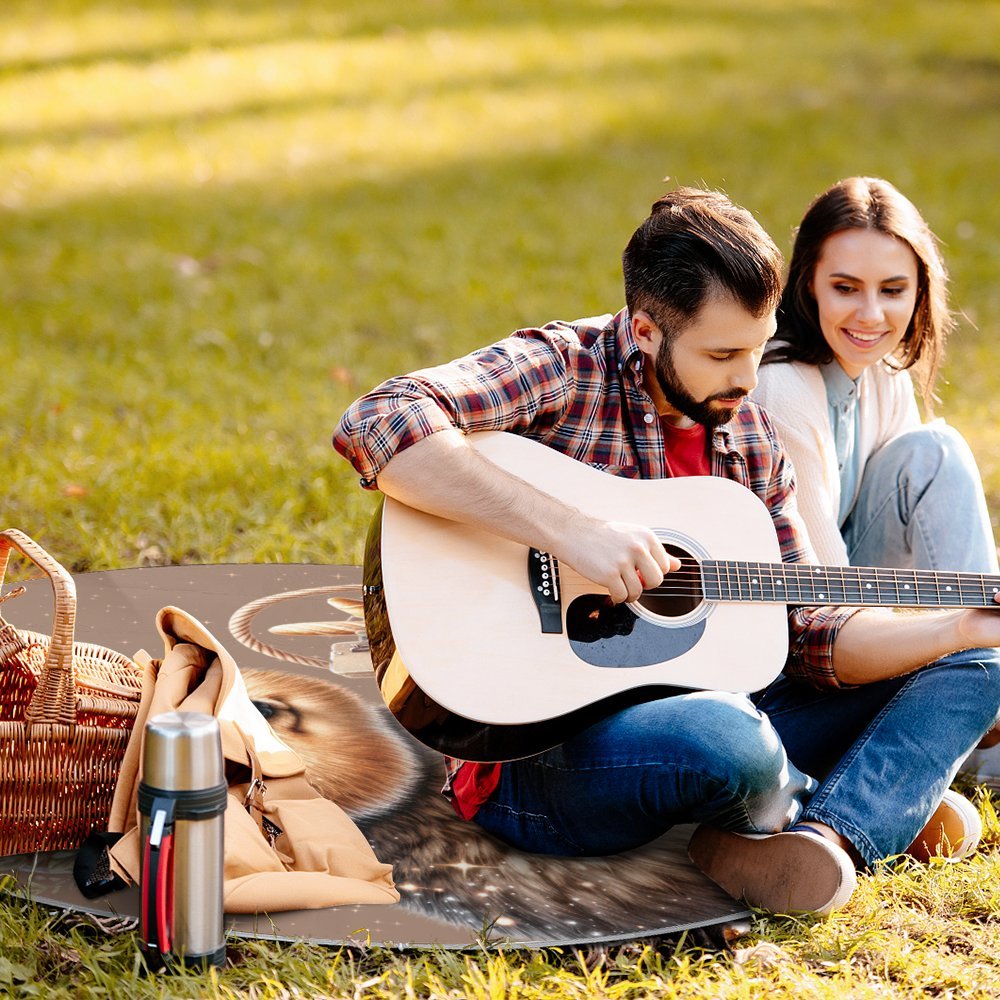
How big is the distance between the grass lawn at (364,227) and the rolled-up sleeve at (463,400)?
937 millimetres

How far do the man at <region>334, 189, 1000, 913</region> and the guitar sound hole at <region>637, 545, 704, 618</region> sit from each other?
8 centimetres

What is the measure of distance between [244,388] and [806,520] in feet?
10.6

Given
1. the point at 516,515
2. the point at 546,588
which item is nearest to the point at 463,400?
the point at 516,515

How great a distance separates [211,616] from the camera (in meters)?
3.74

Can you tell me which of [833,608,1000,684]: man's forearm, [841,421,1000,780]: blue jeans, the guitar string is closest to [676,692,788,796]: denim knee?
the guitar string

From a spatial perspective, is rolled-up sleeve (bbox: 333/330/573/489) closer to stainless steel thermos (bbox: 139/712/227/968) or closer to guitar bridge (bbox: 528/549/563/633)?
guitar bridge (bbox: 528/549/563/633)

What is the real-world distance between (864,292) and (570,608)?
1233 millimetres

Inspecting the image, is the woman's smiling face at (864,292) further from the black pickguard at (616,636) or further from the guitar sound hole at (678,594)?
the black pickguard at (616,636)

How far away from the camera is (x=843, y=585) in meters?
2.84

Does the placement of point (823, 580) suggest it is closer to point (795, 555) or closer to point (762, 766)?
point (795, 555)

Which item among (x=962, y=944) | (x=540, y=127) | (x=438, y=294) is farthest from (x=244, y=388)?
(x=540, y=127)

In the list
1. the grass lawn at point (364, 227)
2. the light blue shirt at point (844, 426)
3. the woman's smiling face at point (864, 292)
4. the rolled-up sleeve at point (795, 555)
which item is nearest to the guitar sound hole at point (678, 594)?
the rolled-up sleeve at point (795, 555)

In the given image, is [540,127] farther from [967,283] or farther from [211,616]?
[211,616]

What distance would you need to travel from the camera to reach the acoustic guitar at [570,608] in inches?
101
